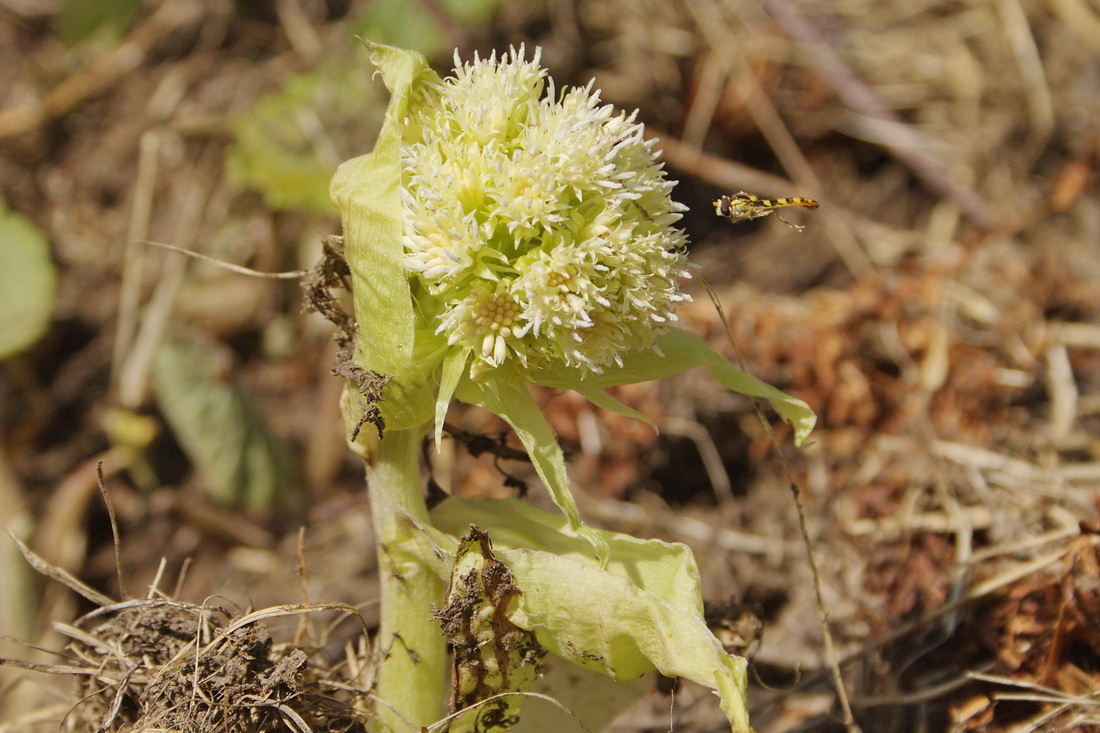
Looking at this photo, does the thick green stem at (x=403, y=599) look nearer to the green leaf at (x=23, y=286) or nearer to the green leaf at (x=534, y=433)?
the green leaf at (x=534, y=433)

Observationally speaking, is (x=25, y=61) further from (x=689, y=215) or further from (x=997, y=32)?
(x=997, y=32)

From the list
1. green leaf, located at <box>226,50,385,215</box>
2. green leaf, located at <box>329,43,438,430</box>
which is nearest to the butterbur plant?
green leaf, located at <box>329,43,438,430</box>

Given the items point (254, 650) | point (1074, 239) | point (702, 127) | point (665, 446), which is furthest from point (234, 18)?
point (1074, 239)

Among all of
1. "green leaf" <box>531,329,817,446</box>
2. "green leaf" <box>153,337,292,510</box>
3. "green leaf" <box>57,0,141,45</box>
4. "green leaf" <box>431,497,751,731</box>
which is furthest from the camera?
"green leaf" <box>57,0,141,45</box>

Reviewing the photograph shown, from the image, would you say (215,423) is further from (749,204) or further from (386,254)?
(749,204)

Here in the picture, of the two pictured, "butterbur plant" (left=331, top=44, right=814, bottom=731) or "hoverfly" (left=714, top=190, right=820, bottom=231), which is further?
"hoverfly" (left=714, top=190, right=820, bottom=231)

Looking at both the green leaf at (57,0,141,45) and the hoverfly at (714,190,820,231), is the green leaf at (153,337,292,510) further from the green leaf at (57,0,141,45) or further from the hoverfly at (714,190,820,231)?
the hoverfly at (714,190,820,231)
